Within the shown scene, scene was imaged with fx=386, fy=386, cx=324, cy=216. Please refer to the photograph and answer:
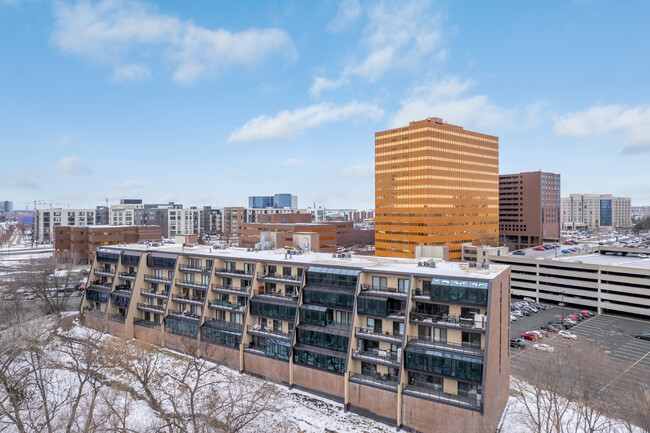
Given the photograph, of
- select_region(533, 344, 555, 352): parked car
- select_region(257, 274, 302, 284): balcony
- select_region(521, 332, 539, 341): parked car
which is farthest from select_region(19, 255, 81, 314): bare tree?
select_region(521, 332, 539, 341): parked car

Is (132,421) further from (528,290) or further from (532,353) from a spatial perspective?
(528,290)

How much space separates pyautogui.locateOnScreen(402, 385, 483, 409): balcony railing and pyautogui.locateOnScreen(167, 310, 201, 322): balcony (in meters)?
34.1

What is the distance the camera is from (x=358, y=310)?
4569 centimetres

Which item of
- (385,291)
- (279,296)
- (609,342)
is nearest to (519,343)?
(609,342)

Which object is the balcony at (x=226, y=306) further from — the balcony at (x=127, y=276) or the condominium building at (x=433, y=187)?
the condominium building at (x=433, y=187)

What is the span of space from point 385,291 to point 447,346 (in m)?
9.03

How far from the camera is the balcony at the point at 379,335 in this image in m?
43.4

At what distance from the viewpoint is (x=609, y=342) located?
67.2 meters

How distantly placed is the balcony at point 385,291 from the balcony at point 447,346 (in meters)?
4.78

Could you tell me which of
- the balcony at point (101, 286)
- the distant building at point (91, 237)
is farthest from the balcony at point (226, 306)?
the distant building at point (91, 237)

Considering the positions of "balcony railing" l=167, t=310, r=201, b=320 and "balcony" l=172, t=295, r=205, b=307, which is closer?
"balcony" l=172, t=295, r=205, b=307

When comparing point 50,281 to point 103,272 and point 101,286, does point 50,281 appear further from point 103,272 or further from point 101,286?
point 101,286

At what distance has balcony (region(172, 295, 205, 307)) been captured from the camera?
199 ft

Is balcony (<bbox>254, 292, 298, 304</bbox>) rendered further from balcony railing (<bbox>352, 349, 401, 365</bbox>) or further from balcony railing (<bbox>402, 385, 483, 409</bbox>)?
balcony railing (<bbox>402, 385, 483, 409</bbox>)
